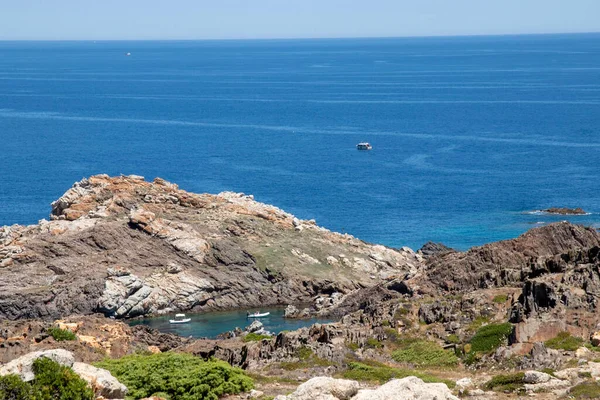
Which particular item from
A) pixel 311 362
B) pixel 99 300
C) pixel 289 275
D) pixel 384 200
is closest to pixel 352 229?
pixel 384 200

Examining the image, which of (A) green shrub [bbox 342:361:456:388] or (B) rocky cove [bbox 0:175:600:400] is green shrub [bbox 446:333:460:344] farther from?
(A) green shrub [bbox 342:361:456:388]

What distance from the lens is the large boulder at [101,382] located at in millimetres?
29016

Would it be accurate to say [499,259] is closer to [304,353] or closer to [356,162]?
[304,353]

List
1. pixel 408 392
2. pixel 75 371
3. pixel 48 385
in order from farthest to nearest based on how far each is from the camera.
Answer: pixel 75 371
pixel 48 385
pixel 408 392

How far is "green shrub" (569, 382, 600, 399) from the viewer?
29.7m

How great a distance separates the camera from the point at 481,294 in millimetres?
50250

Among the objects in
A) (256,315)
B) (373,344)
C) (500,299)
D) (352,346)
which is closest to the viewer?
(352,346)

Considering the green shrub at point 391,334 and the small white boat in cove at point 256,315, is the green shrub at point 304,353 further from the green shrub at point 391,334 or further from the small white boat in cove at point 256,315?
the small white boat in cove at point 256,315

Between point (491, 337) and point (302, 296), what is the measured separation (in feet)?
113

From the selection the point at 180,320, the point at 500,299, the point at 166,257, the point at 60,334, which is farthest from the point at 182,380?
the point at 166,257

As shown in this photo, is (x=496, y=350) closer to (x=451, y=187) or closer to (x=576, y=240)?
(x=576, y=240)

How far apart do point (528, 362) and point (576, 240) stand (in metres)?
27.8

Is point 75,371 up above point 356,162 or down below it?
below

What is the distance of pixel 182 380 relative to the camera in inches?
1278
